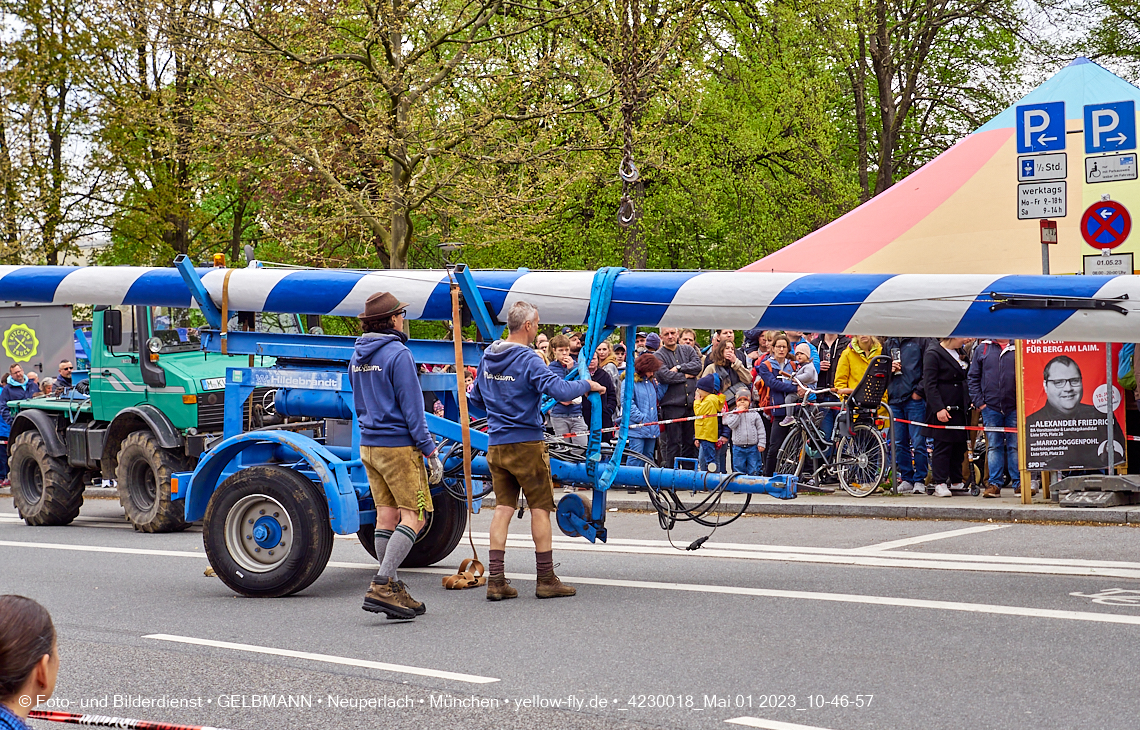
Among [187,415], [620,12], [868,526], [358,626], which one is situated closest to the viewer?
[358,626]

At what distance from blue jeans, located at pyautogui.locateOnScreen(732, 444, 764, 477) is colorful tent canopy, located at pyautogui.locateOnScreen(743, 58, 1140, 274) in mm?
2092

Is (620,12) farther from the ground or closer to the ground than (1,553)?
farther from the ground

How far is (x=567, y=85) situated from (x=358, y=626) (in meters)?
19.5

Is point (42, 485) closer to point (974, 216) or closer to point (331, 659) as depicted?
point (331, 659)

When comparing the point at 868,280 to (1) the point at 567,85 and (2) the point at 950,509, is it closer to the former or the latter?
(2) the point at 950,509

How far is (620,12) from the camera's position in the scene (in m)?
25.4

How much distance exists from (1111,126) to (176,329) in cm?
1036

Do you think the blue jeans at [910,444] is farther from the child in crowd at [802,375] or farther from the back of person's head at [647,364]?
the back of person's head at [647,364]

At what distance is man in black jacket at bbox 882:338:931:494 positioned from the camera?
14617mm

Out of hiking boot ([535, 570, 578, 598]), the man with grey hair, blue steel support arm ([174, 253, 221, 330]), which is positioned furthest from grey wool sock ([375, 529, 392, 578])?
blue steel support arm ([174, 253, 221, 330])

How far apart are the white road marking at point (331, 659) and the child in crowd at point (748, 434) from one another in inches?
331

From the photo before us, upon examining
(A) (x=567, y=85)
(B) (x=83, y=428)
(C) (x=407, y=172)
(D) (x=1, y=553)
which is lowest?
(D) (x=1, y=553)

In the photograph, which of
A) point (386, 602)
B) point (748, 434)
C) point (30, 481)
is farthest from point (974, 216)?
point (30, 481)

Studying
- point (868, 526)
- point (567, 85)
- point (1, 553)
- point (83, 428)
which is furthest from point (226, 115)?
point (868, 526)
